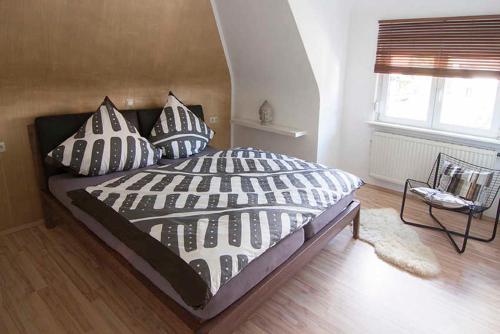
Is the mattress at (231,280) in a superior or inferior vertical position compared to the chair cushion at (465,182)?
inferior

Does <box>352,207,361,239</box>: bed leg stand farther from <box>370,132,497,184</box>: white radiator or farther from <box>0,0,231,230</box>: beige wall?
<box>0,0,231,230</box>: beige wall

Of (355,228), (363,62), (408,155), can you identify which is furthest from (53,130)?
(408,155)

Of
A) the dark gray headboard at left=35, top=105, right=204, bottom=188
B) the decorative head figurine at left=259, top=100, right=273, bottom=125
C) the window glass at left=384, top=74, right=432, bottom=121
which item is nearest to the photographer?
the dark gray headboard at left=35, top=105, right=204, bottom=188

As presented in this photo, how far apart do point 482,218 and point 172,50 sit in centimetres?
352

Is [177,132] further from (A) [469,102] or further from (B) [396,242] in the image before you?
(A) [469,102]

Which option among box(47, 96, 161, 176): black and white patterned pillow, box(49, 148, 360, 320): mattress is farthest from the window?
box(47, 96, 161, 176): black and white patterned pillow

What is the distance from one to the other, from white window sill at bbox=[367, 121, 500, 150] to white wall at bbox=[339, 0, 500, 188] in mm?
250

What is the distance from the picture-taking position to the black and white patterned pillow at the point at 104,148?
2742 millimetres

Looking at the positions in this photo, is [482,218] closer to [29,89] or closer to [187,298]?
[187,298]

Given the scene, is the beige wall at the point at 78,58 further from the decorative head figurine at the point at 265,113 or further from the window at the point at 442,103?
the window at the point at 442,103

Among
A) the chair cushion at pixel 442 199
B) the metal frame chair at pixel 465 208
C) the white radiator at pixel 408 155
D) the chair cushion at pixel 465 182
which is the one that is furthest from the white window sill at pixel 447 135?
the chair cushion at pixel 442 199

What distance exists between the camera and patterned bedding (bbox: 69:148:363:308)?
1669mm

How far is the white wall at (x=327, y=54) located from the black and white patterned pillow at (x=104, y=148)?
6.01ft

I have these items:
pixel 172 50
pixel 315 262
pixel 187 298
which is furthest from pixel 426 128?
pixel 187 298
